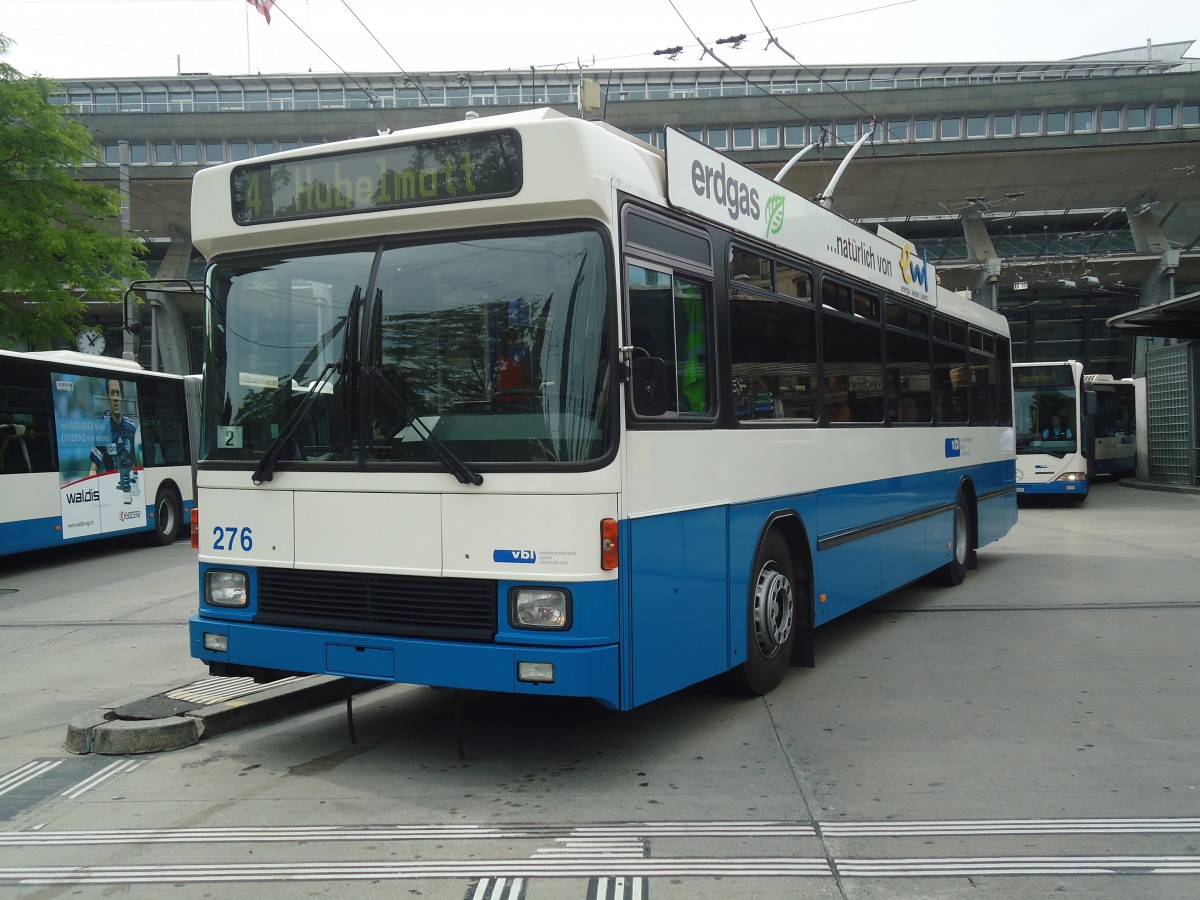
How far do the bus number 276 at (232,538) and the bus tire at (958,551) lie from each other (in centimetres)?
799

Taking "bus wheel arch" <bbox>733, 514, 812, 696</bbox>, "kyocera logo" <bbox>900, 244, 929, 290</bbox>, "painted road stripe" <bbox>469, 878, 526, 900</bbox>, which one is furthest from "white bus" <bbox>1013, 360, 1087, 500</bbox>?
"painted road stripe" <bbox>469, 878, 526, 900</bbox>

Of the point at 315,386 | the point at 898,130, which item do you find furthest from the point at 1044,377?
the point at 315,386

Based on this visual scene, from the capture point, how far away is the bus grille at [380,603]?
5137 mm

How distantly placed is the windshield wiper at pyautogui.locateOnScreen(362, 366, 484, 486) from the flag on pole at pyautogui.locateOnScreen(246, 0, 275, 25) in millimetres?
10203

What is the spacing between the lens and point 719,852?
14.4 ft

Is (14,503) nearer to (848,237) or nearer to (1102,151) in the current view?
(848,237)

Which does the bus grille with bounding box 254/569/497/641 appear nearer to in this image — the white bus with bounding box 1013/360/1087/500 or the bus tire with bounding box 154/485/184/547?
the bus tire with bounding box 154/485/184/547

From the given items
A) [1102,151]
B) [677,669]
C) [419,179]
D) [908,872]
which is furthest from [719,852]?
[1102,151]

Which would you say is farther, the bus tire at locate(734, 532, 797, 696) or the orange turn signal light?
the bus tire at locate(734, 532, 797, 696)

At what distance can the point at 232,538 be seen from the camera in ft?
19.0

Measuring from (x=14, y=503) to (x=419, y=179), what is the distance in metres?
11.9

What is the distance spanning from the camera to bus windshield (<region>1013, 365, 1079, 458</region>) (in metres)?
23.5

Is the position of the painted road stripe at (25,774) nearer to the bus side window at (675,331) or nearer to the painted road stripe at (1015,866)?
the bus side window at (675,331)

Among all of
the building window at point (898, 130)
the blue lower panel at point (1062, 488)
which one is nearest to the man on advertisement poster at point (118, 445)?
the blue lower panel at point (1062, 488)
